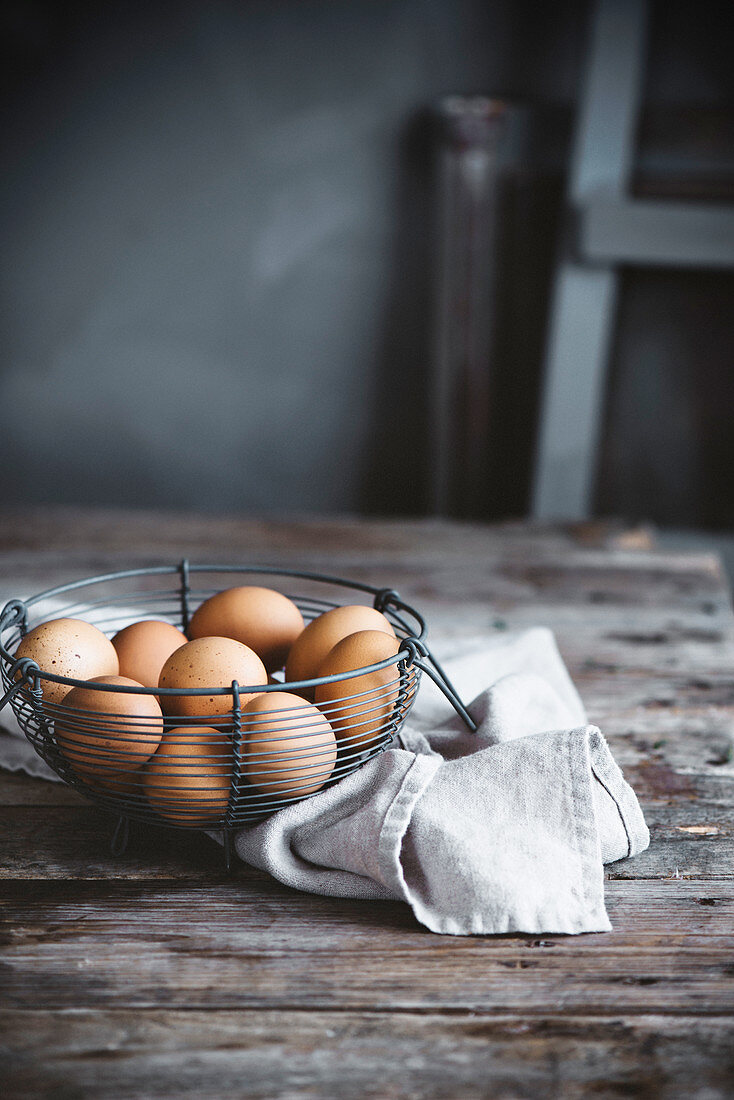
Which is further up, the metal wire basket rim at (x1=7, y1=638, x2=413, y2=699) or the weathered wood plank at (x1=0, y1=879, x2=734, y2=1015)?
the metal wire basket rim at (x1=7, y1=638, x2=413, y2=699)

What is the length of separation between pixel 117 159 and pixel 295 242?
522 mm

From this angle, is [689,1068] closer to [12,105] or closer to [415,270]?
[415,270]

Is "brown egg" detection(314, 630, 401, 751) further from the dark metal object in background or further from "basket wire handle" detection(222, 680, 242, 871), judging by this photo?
the dark metal object in background

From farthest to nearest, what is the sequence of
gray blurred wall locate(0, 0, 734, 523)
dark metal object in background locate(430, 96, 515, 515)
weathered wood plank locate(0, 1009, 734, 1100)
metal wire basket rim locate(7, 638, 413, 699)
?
gray blurred wall locate(0, 0, 734, 523) → dark metal object in background locate(430, 96, 515, 515) → metal wire basket rim locate(7, 638, 413, 699) → weathered wood plank locate(0, 1009, 734, 1100)

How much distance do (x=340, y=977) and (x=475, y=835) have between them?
14 cm

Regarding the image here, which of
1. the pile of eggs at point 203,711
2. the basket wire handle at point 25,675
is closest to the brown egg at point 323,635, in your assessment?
the pile of eggs at point 203,711

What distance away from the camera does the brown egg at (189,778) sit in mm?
697

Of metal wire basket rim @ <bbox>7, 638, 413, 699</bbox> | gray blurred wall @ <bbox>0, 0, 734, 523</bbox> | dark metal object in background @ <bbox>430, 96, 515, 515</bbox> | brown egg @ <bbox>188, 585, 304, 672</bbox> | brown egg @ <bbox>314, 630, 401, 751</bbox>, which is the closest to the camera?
metal wire basket rim @ <bbox>7, 638, 413, 699</bbox>

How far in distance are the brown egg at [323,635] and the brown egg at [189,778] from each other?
12 cm

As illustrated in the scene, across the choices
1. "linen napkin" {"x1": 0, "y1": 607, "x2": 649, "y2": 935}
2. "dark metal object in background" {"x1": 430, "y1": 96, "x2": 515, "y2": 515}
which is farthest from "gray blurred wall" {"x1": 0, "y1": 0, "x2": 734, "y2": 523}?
"linen napkin" {"x1": 0, "y1": 607, "x2": 649, "y2": 935}

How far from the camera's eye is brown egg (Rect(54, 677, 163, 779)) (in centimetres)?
69

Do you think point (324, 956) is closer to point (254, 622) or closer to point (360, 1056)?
point (360, 1056)

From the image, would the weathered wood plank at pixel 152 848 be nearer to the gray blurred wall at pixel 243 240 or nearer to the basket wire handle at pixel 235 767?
the basket wire handle at pixel 235 767

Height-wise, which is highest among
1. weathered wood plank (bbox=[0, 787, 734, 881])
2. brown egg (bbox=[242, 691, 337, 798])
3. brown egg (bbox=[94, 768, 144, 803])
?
brown egg (bbox=[242, 691, 337, 798])
